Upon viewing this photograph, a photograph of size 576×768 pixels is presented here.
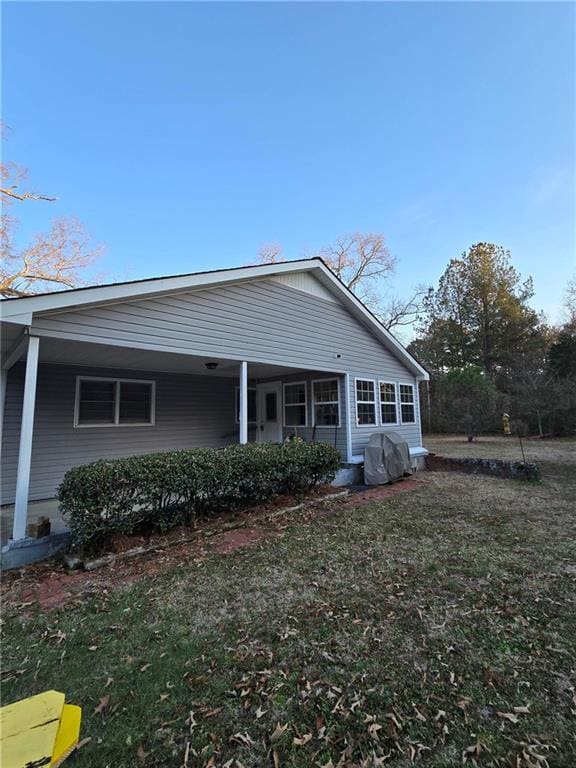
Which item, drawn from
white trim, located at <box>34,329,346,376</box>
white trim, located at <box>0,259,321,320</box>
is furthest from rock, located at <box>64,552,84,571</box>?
white trim, located at <box>0,259,321,320</box>

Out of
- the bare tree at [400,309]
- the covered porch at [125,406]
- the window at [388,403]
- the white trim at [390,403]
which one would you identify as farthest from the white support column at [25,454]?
the bare tree at [400,309]

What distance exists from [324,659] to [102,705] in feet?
4.74

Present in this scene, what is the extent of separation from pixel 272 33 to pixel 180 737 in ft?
44.4

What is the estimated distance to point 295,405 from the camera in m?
10.4

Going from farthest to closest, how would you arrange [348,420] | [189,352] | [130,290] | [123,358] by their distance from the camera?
[348,420]
[123,358]
[189,352]
[130,290]

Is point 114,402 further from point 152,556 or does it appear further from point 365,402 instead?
point 365,402

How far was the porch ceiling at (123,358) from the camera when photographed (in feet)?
19.2

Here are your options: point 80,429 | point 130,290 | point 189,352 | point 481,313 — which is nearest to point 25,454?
point 130,290

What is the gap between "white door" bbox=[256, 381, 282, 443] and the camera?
10680 millimetres

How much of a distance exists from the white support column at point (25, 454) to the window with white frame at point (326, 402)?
271 inches

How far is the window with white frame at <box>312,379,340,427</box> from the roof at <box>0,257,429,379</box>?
86.5 inches

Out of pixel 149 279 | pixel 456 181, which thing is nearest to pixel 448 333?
pixel 456 181

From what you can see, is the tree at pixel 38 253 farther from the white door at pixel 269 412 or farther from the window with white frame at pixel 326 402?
the window with white frame at pixel 326 402

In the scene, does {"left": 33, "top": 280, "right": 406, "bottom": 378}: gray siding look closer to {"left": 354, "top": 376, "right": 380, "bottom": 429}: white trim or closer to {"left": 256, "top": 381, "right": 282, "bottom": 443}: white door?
{"left": 354, "top": 376, "right": 380, "bottom": 429}: white trim
